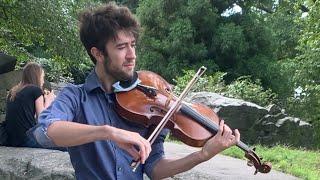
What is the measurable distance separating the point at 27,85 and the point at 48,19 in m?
2.30

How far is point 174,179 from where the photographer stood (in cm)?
389

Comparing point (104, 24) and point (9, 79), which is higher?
point (104, 24)

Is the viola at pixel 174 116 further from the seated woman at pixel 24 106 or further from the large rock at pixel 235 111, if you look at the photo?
the large rock at pixel 235 111

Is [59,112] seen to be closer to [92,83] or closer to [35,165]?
[92,83]

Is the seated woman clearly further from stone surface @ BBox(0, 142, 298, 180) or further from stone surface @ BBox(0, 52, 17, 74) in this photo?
stone surface @ BBox(0, 52, 17, 74)

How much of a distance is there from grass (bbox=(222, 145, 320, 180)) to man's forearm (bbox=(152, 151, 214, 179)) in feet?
10.8

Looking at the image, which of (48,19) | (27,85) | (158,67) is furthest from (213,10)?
(27,85)

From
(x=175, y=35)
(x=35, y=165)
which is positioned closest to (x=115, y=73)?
(x=35, y=165)

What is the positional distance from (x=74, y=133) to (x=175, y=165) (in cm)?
51

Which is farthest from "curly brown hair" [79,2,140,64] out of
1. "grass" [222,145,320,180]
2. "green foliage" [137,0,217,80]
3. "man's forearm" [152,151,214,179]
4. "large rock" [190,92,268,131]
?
"green foliage" [137,0,217,80]

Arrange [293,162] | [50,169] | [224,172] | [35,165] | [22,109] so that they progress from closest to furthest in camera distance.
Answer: [50,169], [35,165], [224,172], [22,109], [293,162]

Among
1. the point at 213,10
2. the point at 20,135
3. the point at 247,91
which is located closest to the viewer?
the point at 20,135

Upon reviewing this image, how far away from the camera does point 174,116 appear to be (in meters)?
2.26

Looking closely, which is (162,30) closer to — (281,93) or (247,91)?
(281,93)
